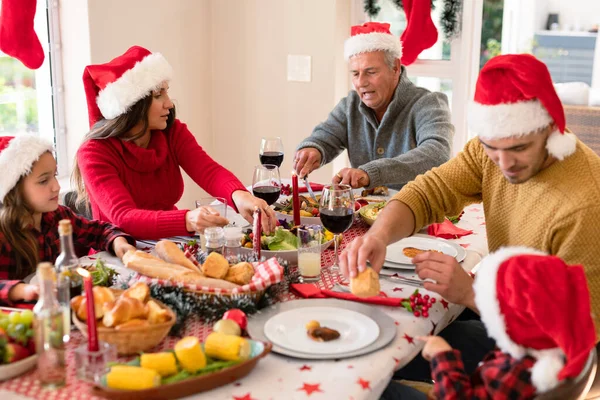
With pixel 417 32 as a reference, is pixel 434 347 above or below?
below

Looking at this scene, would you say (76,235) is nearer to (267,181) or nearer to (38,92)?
(267,181)

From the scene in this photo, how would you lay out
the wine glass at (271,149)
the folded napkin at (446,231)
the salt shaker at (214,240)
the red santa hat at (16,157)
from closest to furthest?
the salt shaker at (214,240) < the red santa hat at (16,157) < the folded napkin at (446,231) < the wine glass at (271,149)

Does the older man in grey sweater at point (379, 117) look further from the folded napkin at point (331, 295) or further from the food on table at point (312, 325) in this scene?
the food on table at point (312, 325)

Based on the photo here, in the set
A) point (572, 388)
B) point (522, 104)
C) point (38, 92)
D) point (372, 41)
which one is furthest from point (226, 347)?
point (38, 92)

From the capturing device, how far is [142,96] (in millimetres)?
2260

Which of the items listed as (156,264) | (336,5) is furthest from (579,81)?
(156,264)

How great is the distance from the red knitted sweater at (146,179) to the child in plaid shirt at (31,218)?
0.13 meters

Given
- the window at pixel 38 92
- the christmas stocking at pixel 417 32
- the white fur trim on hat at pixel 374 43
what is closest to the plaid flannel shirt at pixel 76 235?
the window at pixel 38 92

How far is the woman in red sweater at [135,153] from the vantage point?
7.00ft

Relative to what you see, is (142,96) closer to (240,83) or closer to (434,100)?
(434,100)

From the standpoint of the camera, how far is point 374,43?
280 cm

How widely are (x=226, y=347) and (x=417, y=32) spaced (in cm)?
248

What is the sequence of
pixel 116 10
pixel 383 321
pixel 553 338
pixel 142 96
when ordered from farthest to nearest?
1. pixel 116 10
2. pixel 142 96
3. pixel 383 321
4. pixel 553 338

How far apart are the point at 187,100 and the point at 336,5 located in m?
0.99
